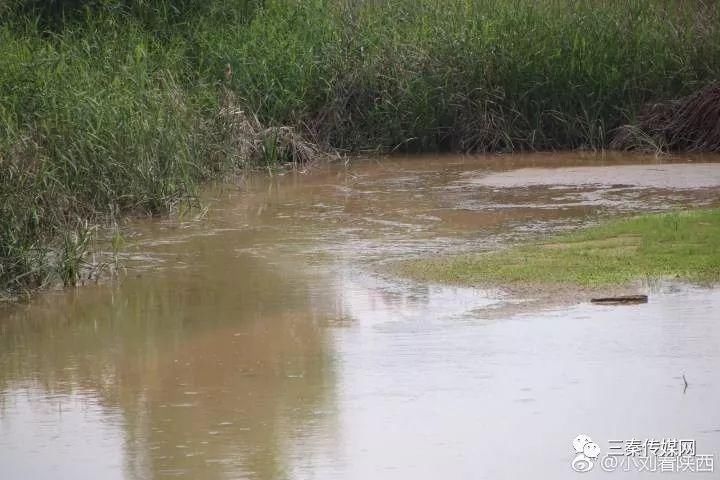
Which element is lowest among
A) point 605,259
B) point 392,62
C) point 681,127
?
point 605,259

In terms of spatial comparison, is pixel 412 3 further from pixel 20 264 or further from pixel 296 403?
pixel 296 403

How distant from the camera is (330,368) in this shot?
275 inches

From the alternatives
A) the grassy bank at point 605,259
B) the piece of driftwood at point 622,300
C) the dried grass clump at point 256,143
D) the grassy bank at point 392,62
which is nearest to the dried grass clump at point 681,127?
the grassy bank at point 392,62

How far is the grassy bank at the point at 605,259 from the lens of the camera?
8.72 meters

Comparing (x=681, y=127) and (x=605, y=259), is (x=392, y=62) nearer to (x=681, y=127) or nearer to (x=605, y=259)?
(x=681, y=127)

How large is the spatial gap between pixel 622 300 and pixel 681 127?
27.7 ft

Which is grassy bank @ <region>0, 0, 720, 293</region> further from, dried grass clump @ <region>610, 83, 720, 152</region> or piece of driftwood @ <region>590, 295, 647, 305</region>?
piece of driftwood @ <region>590, 295, 647, 305</region>

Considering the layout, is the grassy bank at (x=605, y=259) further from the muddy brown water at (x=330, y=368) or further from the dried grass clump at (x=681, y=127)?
the dried grass clump at (x=681, y=127)

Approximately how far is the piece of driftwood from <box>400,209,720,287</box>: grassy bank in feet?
1.32

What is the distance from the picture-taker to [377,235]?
438 inches

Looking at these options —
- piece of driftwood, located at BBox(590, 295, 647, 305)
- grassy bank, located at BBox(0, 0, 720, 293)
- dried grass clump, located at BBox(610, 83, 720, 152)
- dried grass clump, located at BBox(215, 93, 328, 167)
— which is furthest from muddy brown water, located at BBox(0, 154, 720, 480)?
dried grass clump, located at BBox(610, 83, 720, 152)

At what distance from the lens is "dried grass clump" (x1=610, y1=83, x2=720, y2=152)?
15.9m

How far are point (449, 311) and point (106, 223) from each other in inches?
174

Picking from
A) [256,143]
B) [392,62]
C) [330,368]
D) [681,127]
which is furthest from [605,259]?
[392,62]
